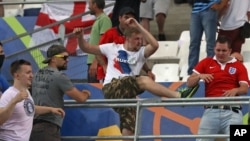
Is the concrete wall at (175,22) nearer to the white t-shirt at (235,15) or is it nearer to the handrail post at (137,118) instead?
the white t-shirt at (235,15)

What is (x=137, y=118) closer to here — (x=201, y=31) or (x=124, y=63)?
(x=124, y=63)

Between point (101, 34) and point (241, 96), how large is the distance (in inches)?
127

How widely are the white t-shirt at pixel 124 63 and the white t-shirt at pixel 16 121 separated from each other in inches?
55.6

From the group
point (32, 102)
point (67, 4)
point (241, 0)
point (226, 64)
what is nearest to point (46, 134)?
point (32, 102)

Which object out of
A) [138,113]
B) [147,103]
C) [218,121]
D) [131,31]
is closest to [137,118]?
[138,113]

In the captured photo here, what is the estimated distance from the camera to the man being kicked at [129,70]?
11375mm

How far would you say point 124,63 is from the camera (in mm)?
11766

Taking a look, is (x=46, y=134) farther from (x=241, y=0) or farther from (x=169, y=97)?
(x=241, y=0)

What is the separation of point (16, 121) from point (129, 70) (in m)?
1.71

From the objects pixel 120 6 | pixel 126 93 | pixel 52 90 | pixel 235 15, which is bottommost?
pixel 126 93

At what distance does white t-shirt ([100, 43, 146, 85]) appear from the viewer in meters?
11.7

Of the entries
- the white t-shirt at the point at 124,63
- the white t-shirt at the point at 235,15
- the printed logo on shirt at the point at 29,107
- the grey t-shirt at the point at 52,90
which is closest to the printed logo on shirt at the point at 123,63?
the white t-shirt at the point at 124,63

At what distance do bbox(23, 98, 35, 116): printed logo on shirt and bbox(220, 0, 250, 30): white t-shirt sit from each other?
3.88 metres

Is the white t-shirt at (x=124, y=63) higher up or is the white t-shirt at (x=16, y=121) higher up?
the white t-shirt at (x=124, y=63)
